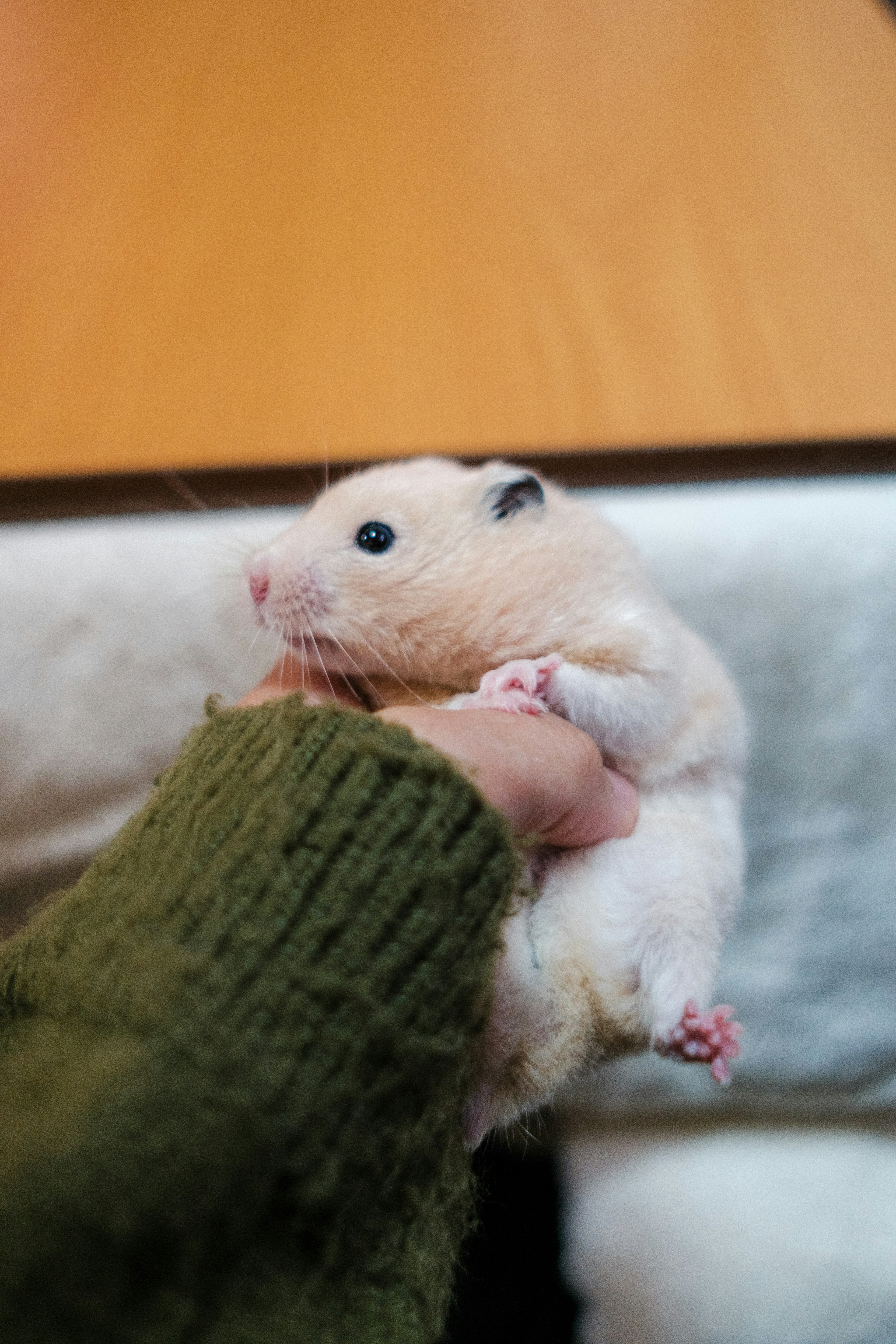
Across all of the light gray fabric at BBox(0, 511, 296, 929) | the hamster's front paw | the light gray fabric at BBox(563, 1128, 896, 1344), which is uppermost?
the hamster's front paw

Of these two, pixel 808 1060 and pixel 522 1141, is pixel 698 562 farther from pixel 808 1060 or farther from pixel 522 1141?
pixel 522 1141

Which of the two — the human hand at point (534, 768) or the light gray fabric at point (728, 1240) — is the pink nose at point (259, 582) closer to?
the human hand at point (534, 768)

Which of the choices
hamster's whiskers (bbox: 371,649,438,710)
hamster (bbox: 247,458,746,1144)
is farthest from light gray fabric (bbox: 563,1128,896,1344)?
hamster's whiskers (bbox: 371,649,438,710)

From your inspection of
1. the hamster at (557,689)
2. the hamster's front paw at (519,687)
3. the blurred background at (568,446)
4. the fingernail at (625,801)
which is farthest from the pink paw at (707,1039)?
the blurred background at (568,446)

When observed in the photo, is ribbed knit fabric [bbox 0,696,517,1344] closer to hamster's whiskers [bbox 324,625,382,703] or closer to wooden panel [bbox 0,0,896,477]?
Result: hamster's whiskers [bbox 324,625,382,703]

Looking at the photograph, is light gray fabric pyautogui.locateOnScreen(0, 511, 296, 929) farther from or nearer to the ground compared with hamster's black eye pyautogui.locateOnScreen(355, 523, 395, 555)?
nearer to the ground

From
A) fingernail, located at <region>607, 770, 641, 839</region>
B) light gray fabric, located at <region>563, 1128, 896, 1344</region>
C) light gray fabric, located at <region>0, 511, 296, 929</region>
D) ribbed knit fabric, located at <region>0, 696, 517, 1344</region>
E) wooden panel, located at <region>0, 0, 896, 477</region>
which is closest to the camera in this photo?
ribbed knit fabric, located at <region>0, 696, 517, 1344</region>

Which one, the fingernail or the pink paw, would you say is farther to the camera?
the fingernail

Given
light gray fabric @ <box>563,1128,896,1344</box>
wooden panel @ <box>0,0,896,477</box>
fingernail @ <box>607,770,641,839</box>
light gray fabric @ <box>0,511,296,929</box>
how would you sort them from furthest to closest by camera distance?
wooden panel @ <box>0,0,896,477</box> → light gray fabric @ <box>0,511,296,929</box> → light gray fabric @ <box>563,1128,896,1344</box> → fingernail @ <box>607,770,641,839</box>
